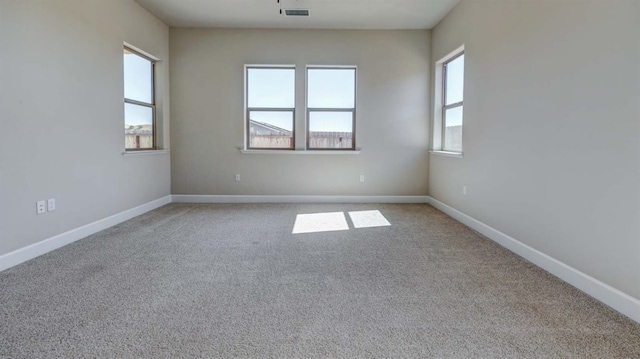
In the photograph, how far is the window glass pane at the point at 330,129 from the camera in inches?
243

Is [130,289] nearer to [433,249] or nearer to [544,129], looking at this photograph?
[433,249]

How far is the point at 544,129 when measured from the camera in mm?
3012

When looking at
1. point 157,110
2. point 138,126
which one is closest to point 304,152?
point 157,110

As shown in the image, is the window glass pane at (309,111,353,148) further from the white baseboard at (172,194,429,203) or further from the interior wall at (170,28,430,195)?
the white baseboard at (172,194,429,203)

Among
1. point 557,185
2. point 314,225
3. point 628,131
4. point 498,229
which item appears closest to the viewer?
point 628,131

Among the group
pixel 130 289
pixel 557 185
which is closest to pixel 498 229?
pixel 557 185

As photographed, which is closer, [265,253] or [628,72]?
[628,72]

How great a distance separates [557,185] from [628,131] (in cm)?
73

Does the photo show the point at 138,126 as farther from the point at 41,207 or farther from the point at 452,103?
the point at 452,103

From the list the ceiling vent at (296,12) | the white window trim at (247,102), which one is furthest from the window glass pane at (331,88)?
the ceiling vent at (296,12)

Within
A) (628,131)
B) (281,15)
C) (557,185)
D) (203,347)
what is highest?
(281,15)

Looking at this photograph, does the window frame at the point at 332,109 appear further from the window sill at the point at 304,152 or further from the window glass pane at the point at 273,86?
the window glass pane at the point at 273,86

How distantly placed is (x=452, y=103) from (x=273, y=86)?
2744mm

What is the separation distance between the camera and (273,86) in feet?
20.1
